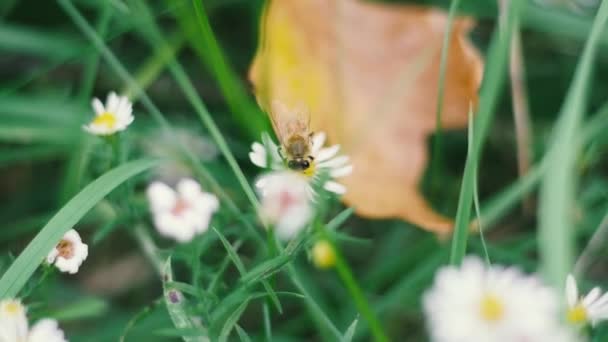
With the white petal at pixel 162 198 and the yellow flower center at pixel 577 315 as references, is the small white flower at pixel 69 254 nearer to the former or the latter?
the white petal at pixel 162 198

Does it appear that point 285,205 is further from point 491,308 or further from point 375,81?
point 375,81

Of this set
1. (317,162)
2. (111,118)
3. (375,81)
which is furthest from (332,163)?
(375,81)

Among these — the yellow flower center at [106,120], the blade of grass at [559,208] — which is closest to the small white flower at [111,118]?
the yellow flower center at [106,120]

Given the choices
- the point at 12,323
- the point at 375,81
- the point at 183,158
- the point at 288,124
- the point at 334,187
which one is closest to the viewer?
the point at 12,323

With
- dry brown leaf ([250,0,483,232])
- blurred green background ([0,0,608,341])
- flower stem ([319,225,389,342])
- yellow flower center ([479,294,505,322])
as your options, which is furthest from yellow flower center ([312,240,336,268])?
dry brown leaf ([250,0,483,232])

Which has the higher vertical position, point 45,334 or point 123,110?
point 123,110

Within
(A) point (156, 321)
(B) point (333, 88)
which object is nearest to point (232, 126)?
(B) point (333, 88)

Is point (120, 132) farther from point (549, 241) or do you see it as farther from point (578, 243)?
point (578, 243)

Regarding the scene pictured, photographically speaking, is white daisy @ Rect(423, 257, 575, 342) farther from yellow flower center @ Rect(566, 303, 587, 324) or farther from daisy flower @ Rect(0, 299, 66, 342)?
daisy flower @ Rect(0, 299, 66, 342)

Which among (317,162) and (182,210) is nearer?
(182,210)
